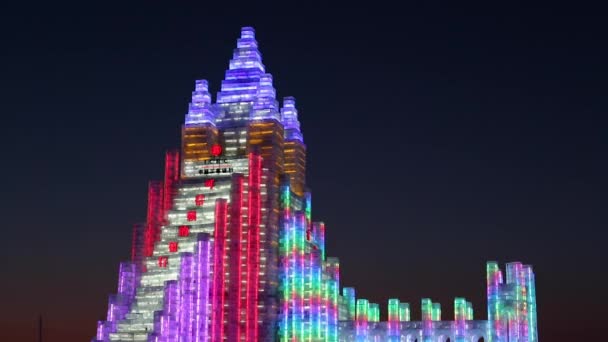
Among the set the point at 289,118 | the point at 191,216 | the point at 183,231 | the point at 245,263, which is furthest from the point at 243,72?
the point at 245,263

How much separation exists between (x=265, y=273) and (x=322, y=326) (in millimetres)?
11915

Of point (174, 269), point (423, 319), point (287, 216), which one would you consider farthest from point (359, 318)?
point (174, 269)

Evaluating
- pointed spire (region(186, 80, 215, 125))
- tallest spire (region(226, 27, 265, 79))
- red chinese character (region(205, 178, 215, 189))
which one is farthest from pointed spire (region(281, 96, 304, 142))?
red chinese character (region(205, 178, 215, 189))

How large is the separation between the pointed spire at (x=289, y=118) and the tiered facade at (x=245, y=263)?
63 cm

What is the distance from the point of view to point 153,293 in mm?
132500

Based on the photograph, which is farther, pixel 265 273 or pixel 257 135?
pixel 257 135

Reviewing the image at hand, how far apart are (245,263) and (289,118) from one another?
3756 cm

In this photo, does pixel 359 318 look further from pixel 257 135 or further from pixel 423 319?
pixel 257 135

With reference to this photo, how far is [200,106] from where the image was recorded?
494 feet

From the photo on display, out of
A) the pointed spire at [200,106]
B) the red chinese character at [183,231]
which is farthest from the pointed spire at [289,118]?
the red chinese character at [183,231]

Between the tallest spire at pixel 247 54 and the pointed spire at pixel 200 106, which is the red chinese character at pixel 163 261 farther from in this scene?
the tallest spire at pixel 247 54

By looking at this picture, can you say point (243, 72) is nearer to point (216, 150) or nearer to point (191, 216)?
point (216, 150)

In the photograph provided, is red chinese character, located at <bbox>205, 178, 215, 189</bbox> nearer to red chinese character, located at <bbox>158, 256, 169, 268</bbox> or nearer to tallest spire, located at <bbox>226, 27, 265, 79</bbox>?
red chinese character, located at <bbox>158, 256, 169, 268</bbox>

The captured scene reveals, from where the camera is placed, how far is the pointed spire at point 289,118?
161500 millimetres
